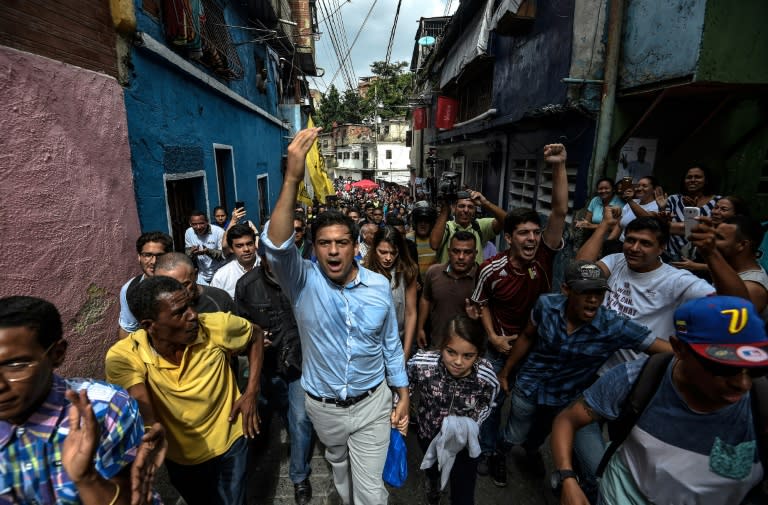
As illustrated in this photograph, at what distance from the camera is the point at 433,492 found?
2.62 meters

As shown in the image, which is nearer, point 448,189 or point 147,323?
point 147,323

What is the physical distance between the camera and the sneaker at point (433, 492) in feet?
8.58

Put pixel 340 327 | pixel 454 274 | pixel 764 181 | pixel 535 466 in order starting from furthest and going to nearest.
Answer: pixel 764 181 → pixel 454 274 → pixel 535 466 → pixel 340 327

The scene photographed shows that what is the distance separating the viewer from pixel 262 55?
10422 mm

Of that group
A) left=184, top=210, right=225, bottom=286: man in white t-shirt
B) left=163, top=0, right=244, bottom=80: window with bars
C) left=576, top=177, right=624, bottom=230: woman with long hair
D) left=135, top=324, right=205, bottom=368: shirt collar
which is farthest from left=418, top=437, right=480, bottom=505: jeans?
left=163, top=0, right=244, bottom=80: window with bars

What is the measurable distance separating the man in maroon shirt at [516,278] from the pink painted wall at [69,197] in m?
3.46

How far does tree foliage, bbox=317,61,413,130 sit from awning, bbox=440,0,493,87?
81.1 ft

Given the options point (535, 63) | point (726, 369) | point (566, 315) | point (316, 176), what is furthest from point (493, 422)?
point (316, 176)

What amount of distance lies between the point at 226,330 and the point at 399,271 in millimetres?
1625

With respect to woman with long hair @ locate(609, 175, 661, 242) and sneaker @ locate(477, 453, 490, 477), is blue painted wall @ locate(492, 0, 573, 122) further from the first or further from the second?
sneaker @ locate(477, 453, 490, 477)

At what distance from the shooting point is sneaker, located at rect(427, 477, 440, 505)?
2.62 m

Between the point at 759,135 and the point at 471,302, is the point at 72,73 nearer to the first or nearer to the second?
the point at 471,302

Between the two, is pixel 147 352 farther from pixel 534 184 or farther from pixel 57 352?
pixel 534 184

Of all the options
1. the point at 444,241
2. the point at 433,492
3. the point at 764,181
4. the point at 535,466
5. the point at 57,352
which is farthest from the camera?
the point at 764,181
